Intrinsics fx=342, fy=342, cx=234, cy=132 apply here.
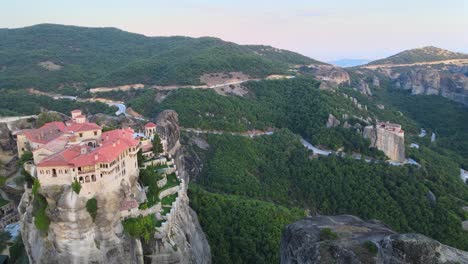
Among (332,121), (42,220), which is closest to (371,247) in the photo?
(42,220)

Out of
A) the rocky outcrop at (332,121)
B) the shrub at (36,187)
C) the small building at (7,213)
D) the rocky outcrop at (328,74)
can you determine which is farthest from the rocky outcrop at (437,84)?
the small building at (7,213)

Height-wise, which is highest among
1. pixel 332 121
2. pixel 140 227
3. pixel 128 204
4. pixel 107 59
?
pixel 107 59

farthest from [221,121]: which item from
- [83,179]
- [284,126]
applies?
[83,179]

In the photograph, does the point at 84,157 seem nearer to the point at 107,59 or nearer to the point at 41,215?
the point at 41,215

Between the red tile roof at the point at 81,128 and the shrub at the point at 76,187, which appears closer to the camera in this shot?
the shrub at the point at 76,187

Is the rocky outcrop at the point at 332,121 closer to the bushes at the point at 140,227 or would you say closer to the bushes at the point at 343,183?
the bushes at the point at 343,183

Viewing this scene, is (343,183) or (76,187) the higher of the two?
(76,187)
